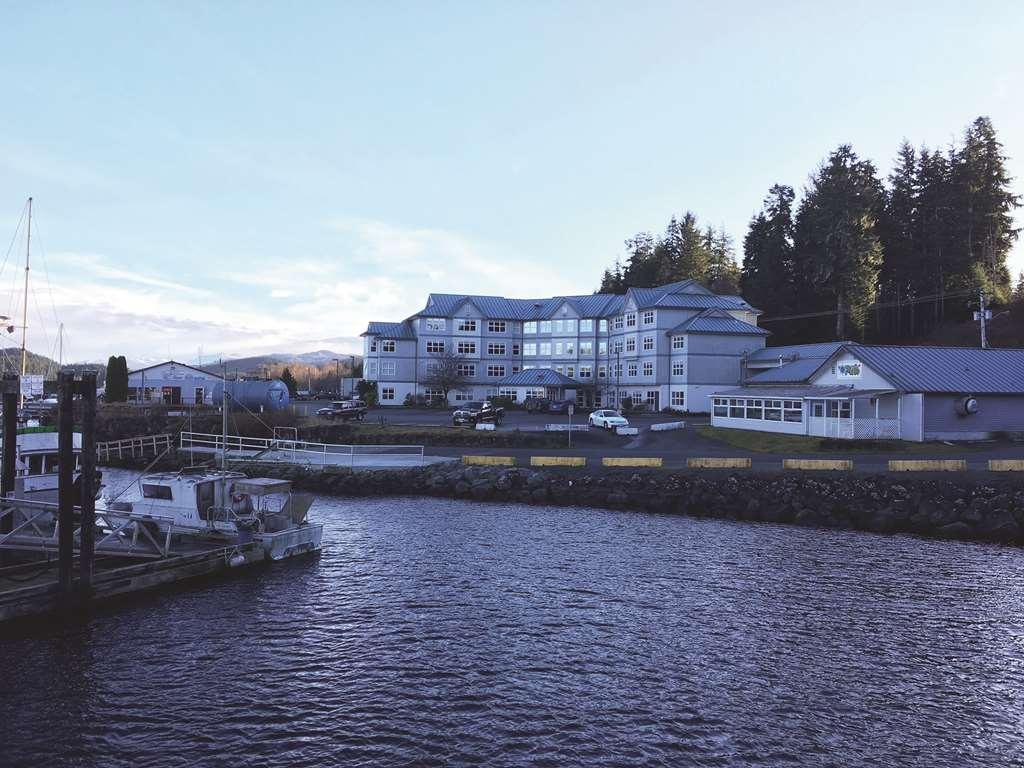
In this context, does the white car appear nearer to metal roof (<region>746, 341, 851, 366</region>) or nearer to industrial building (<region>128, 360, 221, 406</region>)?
metal roof (<region>746, 341, 851, 366</region>)

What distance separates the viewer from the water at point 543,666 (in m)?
14.4

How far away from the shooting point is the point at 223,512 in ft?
96.6

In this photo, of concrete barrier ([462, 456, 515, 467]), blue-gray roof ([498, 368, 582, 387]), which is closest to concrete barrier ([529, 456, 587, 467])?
concrete barrier ([462, 456, 515, 467])

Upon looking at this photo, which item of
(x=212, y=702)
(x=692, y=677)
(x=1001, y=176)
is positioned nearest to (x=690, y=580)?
(x=692, y=677)

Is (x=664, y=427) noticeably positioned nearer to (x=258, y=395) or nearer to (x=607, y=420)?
(x=607, y=420)

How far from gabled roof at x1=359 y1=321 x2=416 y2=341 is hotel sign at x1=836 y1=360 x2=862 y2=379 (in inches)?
2413

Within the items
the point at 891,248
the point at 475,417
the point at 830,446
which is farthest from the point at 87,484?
the point at 891,248

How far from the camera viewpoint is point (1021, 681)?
57.9ft

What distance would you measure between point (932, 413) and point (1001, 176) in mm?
69770

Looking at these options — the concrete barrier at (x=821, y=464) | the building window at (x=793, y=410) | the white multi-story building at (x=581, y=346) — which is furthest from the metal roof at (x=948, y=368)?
the white multi-story building at (x=581, y=346)

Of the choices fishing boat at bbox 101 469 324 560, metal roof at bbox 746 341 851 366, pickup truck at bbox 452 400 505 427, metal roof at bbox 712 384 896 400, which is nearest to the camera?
fishing boat at bbox 101 469 324 560

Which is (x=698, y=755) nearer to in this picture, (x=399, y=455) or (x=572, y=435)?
(x=399, y=455)

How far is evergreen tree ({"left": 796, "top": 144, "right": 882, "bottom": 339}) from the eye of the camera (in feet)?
310

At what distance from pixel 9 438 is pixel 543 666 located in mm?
21683
